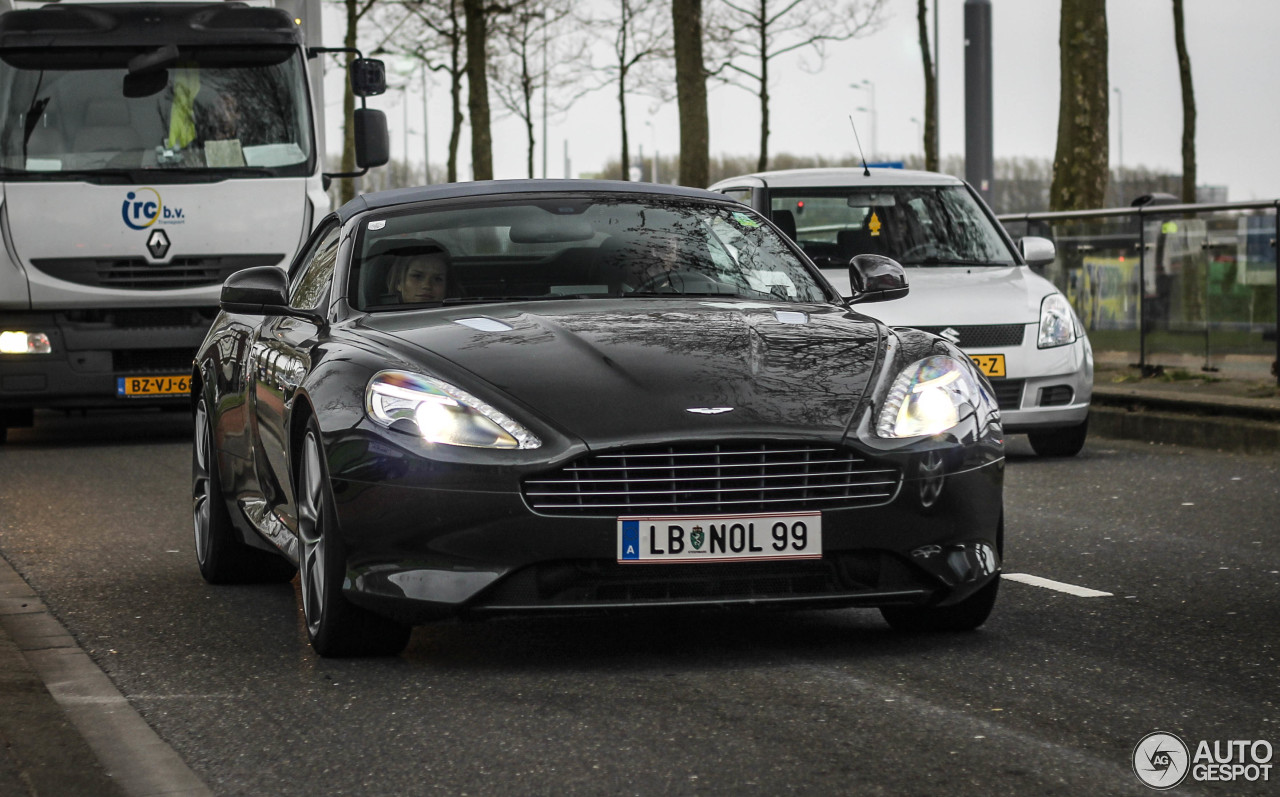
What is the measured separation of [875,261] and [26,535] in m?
4.36

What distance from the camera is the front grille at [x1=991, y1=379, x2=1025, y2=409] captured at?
473 inches

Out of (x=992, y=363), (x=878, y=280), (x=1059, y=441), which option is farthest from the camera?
(x=1059, y=441)

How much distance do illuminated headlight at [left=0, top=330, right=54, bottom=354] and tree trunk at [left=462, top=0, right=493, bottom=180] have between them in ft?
72.0

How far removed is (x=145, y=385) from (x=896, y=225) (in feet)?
17.8

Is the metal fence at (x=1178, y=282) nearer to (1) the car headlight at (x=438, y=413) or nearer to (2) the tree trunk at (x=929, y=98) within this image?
(1) the car headlight at (x=438, y=413)

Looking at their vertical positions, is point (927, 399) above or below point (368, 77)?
below

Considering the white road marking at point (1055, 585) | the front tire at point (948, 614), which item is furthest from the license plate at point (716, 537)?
the white road marking at point (1055, 585)

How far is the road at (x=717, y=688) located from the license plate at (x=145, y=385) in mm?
6211

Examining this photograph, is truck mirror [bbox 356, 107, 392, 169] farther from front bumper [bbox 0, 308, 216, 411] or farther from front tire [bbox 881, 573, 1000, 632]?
front tire [bbox 881, 573, 1000, 632]

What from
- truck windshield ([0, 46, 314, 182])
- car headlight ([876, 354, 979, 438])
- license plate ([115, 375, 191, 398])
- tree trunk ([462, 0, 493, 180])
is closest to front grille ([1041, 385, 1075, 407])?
truck windshield ([0, 46, 314, 182])

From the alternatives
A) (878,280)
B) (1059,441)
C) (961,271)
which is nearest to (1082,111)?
(961,271)

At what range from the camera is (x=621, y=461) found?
5.33 meters

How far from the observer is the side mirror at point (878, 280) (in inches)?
272

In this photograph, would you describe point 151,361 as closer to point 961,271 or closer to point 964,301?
point 961,271
